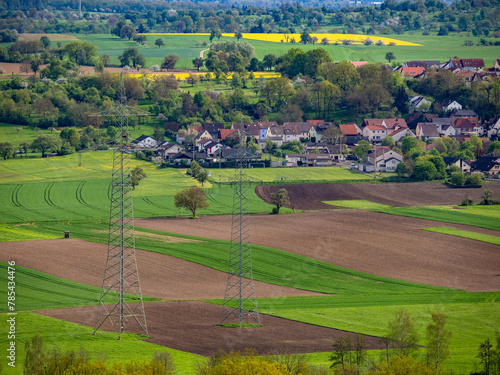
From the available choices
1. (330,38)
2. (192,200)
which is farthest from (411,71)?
(192,200)

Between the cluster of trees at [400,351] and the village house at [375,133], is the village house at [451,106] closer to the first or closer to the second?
the village house at [375,133]

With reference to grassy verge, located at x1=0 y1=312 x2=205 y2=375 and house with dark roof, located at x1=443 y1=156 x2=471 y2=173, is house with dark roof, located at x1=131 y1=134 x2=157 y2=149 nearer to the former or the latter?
house with dark roof, located at x1=443 y1=156 x2=471 y2=173

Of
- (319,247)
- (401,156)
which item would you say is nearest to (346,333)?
(319,247)

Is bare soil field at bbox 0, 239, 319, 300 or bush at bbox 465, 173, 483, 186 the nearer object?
bare soil field at bbox 0, 239, 319, 300

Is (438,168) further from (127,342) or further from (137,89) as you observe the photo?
(127,342)

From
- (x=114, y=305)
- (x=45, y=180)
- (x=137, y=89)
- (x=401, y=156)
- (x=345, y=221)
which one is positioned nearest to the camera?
(x=114, y=305)

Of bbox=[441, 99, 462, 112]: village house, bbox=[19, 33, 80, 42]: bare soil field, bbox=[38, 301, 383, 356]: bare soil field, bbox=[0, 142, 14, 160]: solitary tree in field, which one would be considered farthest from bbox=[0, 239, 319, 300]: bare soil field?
bbox=[19, 33, 80, 42]: bare soil field

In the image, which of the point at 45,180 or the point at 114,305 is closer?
the point at 114,305

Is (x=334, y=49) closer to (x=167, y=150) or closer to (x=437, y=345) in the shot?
(x=167, y=150)
